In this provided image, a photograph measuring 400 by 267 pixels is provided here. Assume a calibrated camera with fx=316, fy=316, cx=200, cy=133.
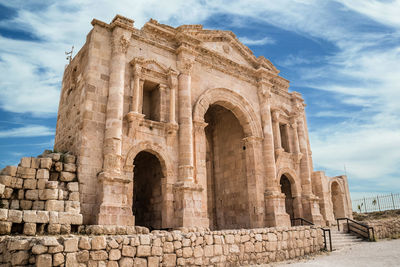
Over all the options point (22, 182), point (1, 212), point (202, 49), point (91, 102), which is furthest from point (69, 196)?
point (202, 49)

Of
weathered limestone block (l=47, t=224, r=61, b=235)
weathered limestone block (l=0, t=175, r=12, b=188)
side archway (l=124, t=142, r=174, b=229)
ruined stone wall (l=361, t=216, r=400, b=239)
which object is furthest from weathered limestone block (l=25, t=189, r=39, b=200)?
ruined stone wall (l=361, t=216, r=400, b=239)

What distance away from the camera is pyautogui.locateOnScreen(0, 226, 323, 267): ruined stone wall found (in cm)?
653

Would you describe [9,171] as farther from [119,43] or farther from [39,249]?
[119,43]

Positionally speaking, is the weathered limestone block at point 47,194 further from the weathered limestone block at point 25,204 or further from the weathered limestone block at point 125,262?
the weathered limestone block at point 125,262

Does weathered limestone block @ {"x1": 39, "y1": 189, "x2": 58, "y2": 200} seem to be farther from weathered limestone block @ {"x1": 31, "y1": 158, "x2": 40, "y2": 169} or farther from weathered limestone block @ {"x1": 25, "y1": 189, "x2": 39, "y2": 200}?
weathered limestone block @ {"x1": 31, "y1": 158, "x2": 40, "y2": 169}

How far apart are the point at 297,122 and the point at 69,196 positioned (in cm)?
1514

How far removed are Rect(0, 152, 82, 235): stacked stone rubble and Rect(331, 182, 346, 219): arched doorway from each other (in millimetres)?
17946

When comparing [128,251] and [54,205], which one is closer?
[128,251]

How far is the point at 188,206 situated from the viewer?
12.5 m

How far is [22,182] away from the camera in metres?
9.57

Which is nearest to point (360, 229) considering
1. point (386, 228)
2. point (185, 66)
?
point (386, 228)

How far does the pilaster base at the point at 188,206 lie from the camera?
40.5 feet

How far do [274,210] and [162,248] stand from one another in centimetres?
908

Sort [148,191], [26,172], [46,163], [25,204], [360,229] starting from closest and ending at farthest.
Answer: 1. [25,204]
2. [26,172]
3. [46,163]
4. [148,191]
5. [360,229]
